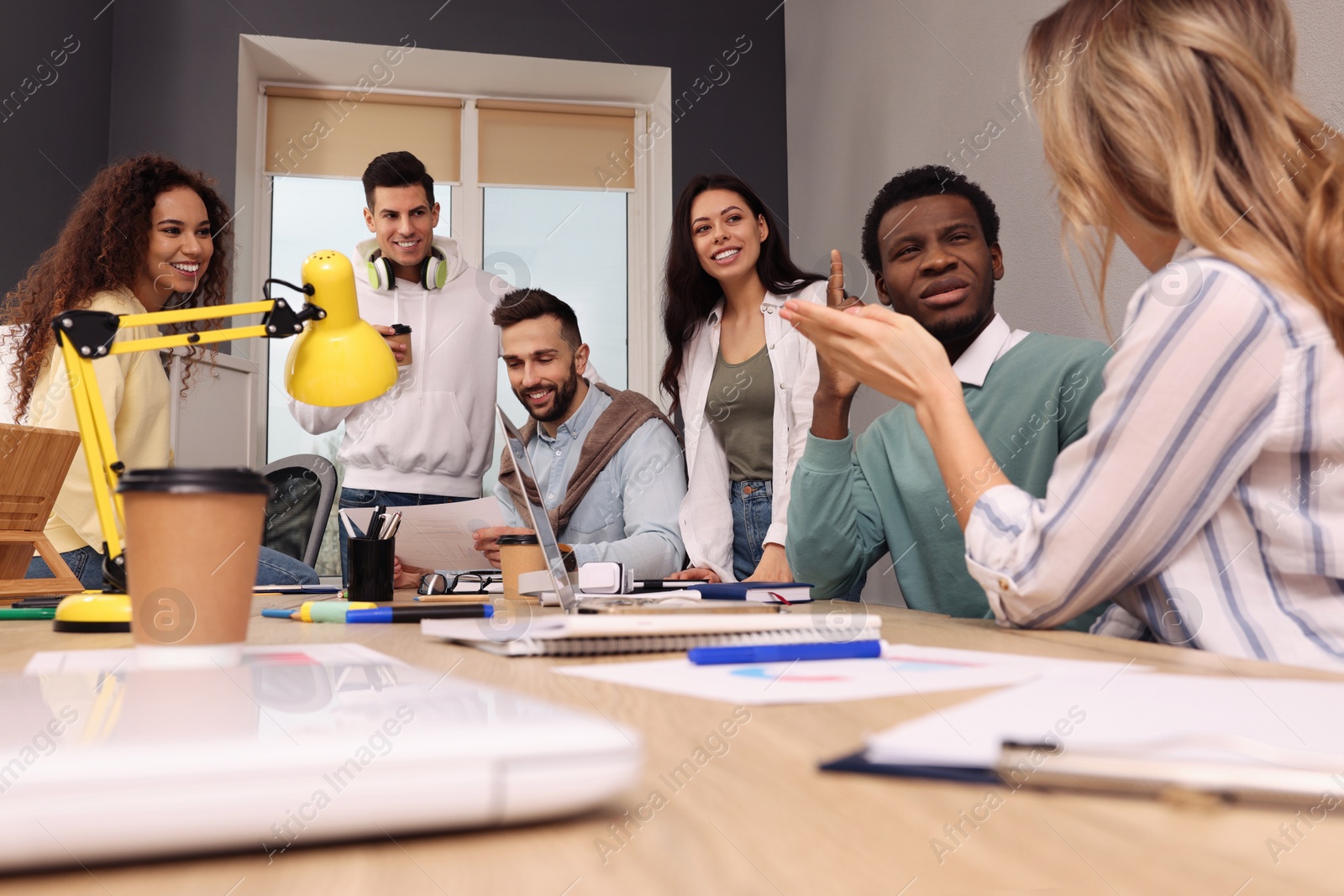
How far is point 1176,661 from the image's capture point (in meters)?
0.58

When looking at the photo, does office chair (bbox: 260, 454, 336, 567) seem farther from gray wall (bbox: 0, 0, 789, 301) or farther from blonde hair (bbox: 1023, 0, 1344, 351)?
blonde hair (bbox: 1023, 0, 1344, 351)

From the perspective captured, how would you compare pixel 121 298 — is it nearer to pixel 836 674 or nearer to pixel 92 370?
pixel 92 370

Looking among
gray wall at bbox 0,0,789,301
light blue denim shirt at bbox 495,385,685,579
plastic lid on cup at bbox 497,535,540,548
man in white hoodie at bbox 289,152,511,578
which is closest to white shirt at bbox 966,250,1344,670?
plastic lid on cup at bbox 497,535,540,548

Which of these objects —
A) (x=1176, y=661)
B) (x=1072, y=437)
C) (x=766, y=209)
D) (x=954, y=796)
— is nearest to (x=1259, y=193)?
(x=1176, y=661)

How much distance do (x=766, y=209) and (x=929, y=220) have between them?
71 centimetres

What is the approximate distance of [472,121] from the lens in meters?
4.31

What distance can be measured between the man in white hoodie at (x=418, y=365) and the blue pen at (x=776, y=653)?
2.01 metres

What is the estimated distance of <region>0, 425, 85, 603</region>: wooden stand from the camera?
3.86 ft

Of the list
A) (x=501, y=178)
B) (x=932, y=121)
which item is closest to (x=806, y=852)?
(x=932, y=121)

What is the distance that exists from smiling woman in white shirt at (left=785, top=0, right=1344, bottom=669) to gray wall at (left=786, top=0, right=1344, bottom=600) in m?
0.97

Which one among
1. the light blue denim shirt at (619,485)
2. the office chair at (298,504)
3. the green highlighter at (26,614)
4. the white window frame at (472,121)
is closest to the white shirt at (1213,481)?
the green highlighter at (26,614)

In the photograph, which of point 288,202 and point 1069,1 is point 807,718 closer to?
point 1069,1

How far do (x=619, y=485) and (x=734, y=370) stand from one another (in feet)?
1.27

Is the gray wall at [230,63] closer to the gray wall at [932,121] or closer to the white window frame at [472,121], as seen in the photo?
the white window frame at [472,121]
